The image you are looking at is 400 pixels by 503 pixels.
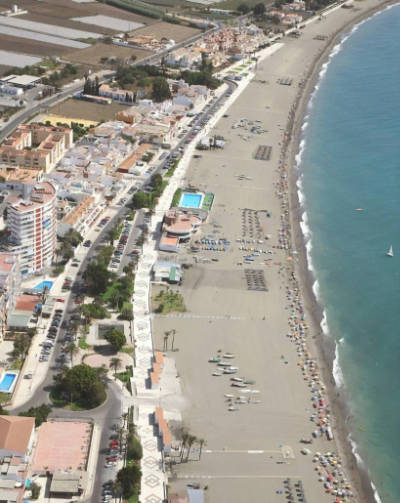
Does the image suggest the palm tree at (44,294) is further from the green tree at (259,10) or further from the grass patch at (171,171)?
the green tree at (259,10)

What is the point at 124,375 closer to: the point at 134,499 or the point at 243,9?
the point at 134,499

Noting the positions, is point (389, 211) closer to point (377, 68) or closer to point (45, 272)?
point (45, 272)

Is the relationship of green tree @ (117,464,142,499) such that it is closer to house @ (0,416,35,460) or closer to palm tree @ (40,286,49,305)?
house @ (0,416,35,460)

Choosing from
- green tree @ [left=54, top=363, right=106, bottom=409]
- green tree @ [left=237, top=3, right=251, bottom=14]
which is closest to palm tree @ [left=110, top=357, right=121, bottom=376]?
green tree @ [left=54, top=363, right=106, bottom=409]

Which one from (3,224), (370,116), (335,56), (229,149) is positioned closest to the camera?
(3,224)

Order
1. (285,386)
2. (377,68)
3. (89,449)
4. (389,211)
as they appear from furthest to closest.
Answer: (377,68), (389,211), (285,386), (89,449)

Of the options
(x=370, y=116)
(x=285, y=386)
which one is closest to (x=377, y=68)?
(x=370, y=116)

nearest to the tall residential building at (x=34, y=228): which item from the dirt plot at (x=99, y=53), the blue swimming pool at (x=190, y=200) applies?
the blue swimming pool at (x=190, y=200)
